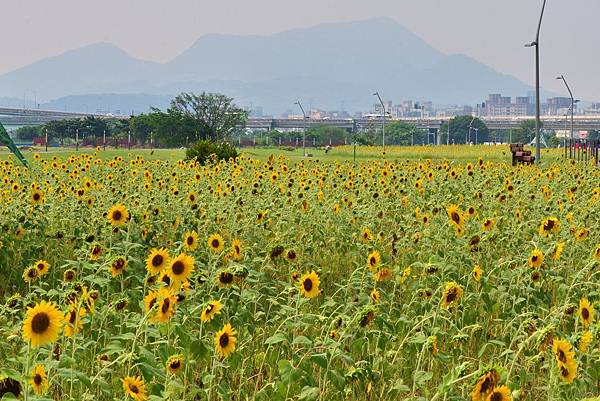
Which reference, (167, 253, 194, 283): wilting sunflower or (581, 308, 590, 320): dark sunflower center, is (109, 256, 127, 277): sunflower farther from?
Answer: (581, 308, 590, 320): dark sunflower center

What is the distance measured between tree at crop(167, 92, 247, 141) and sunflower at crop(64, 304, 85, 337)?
70844 millimetres

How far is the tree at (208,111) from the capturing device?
244 ft

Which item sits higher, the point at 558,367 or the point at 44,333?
the point at 44,333

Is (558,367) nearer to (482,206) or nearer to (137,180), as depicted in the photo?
(482,206)

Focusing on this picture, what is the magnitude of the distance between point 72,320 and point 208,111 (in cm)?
7358

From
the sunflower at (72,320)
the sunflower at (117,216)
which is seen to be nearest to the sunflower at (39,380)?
the sunflower at (72,320)

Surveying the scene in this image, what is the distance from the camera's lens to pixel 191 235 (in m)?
4.84

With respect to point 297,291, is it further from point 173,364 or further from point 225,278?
point 173,364

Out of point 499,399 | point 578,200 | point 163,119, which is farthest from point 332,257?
point 163,119

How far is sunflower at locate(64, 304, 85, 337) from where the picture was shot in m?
3.25

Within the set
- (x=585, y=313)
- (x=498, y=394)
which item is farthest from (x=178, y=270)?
(x=585, y=313)

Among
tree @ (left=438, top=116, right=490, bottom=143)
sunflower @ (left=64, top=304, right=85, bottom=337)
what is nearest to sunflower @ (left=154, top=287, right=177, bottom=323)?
sunflower @ (left=64, top=304, right=85, bottom=337)

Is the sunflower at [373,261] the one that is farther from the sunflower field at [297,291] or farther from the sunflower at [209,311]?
the sunflower at [209,311]

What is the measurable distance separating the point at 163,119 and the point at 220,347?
70980 mm
